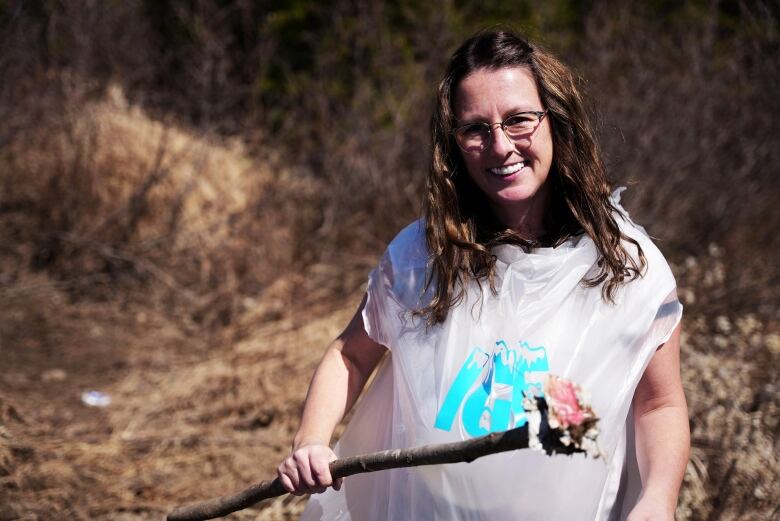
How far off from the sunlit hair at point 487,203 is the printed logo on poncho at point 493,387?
0.47ft

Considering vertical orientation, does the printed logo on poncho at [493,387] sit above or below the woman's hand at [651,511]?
above

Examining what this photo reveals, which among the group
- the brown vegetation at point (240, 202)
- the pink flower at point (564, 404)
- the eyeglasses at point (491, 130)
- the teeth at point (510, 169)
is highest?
the brown vegetation at point (240, 202)

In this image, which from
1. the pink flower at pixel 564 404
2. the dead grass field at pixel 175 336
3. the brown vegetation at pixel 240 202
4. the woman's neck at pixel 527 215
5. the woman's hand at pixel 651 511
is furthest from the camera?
the brown vegetation at pixel 240 202

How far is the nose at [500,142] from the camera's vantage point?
74.4 inches

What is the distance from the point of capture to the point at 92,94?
698 centimetres

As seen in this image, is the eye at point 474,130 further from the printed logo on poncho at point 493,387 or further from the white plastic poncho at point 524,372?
the printed logo on poncho at point 493,387

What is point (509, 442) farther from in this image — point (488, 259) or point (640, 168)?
point (640, 168)

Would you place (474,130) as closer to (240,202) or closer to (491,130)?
(491,130)

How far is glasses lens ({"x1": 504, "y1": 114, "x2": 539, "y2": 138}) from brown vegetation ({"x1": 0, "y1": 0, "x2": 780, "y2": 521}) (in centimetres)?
230

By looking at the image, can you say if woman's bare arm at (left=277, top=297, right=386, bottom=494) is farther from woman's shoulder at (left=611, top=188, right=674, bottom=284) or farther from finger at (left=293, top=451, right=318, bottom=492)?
woman's shoulder at (left=611, top=188, right=674, bottom=284)

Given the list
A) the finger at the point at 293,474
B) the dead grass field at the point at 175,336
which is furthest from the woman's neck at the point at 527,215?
the dead grass field at the point at 175,336

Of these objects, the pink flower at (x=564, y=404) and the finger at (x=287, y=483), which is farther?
the finger at (x=287, y=483)

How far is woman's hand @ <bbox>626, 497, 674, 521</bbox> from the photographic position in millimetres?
1734

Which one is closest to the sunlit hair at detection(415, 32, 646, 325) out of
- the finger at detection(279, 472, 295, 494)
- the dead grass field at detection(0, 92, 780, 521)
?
the finger at detection(279, 472, 295, 494)
